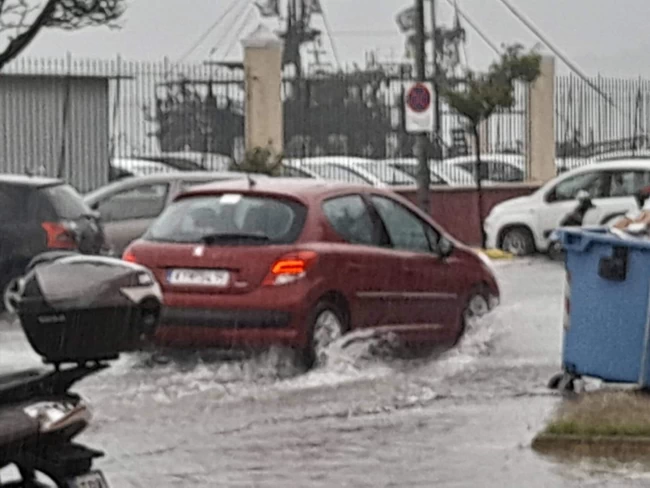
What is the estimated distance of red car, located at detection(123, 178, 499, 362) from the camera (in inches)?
520

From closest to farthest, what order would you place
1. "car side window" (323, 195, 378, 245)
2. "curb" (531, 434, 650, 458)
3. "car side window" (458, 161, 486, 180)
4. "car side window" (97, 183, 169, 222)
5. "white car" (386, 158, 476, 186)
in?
"curb" (531, 434, 650, 458)
"car side window" (323, 195, 378, 245)
"car side window" (97, 183, 169, 222)
"white car" (386, 158, 476, 186)
"car side window" (458, 161, 486, 180)

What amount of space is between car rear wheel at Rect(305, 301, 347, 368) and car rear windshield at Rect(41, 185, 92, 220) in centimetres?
520

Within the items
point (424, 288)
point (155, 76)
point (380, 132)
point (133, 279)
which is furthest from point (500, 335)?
point (380, 132)

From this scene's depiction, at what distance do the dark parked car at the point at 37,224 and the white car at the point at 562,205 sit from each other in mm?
9977

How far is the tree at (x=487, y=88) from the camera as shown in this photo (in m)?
29.7

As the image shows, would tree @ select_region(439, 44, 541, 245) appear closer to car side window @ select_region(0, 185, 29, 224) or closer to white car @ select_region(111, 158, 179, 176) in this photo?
white car @ select_region(111, 158, 179, 176)

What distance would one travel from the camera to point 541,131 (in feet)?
114

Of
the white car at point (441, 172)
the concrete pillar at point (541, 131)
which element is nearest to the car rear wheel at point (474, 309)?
the white car at point (441, 172)

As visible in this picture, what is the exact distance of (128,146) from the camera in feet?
94.3

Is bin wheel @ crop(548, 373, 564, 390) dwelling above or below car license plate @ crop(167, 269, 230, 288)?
below

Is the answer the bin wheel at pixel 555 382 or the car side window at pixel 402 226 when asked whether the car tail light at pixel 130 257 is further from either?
the bin wheel at pixel 555 382

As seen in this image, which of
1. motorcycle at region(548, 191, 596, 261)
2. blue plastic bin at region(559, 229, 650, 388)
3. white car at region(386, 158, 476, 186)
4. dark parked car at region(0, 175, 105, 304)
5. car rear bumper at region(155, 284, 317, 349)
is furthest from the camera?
white car at region(386, 158, 476, 186)

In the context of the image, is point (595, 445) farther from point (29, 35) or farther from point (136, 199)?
point (29, 35)

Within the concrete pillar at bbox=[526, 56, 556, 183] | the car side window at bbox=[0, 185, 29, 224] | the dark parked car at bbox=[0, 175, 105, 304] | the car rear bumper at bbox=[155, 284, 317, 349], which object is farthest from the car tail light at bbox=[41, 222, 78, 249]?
the concrete pillar at bbox=[526, 56, 556, 183]
